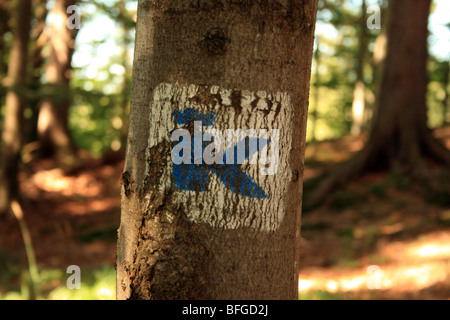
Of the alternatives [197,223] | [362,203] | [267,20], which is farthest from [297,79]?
[362,203]

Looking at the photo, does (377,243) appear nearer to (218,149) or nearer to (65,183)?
(218,149)

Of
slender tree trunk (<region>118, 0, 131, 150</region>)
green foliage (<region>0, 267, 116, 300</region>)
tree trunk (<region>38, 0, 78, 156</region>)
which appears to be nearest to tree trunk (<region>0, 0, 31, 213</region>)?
tree trunk (<region>38, 0, 78, 156</region>)

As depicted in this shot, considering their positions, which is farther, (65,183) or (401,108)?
(65,183)

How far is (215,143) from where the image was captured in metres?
1.42

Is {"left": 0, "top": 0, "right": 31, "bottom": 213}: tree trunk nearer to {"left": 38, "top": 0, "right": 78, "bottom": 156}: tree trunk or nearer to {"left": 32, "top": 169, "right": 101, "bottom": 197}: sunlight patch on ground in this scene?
{"left": 32, "top": 169, "right": 101, "bottom": 197}: sunlight patch on ground

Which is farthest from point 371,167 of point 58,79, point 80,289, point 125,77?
point 125,77

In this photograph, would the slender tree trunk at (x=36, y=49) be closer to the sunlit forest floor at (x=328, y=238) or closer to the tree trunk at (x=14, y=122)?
the sunlit forest floor at (x=328, y=238)

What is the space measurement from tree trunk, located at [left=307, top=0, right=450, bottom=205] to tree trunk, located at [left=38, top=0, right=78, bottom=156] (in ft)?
27.1

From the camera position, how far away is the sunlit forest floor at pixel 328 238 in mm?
4559

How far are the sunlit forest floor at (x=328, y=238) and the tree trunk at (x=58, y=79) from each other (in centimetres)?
174

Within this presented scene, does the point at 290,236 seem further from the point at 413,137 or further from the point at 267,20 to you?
the point at 413,137

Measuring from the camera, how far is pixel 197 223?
144 centimetres

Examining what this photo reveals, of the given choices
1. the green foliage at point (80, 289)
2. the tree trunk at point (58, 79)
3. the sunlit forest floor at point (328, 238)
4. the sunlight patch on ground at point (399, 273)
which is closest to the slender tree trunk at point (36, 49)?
the tree trunk at point (58, 79)

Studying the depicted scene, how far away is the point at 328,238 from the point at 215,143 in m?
5.58
